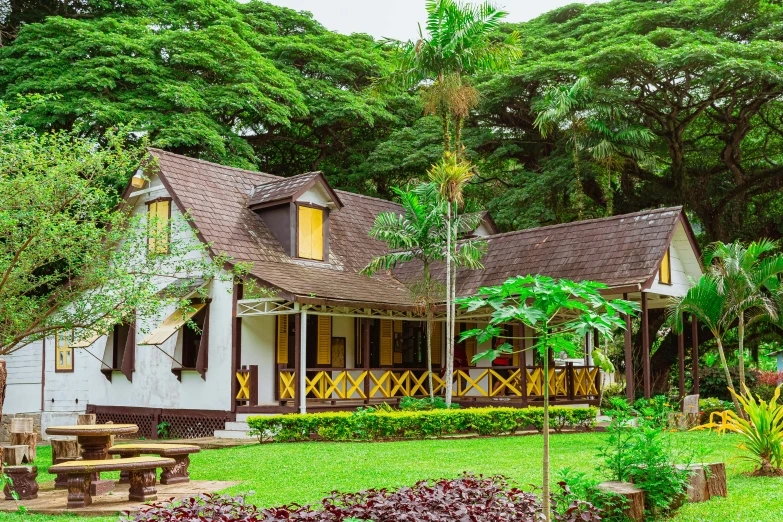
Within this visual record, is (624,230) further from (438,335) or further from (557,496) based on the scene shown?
(557,496)

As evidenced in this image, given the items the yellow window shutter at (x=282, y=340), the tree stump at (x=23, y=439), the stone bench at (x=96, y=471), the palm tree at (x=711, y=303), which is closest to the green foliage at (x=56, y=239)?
the tree stump at (x=23, y=439)

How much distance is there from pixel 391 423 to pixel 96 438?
6.39m

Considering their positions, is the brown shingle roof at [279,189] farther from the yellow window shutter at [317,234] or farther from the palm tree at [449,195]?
the palm tree at [449,195]

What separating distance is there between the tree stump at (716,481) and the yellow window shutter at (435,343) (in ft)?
48.2

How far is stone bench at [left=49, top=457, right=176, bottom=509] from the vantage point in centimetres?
959

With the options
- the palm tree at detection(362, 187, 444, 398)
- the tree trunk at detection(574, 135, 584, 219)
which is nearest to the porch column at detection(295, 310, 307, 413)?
the palm tree at detection(362, 187, 444, 398)

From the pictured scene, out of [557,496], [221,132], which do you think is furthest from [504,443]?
[221,132]

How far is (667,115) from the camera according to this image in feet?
90.0

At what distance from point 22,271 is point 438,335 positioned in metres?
13.8

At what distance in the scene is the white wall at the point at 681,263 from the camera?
2125 cm

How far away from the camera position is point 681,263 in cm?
2197

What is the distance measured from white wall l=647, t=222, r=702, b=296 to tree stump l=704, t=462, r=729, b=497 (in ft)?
38.3

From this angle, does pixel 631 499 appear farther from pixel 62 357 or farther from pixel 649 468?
pixel 62 357

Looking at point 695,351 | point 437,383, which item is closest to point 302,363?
point 437,383
